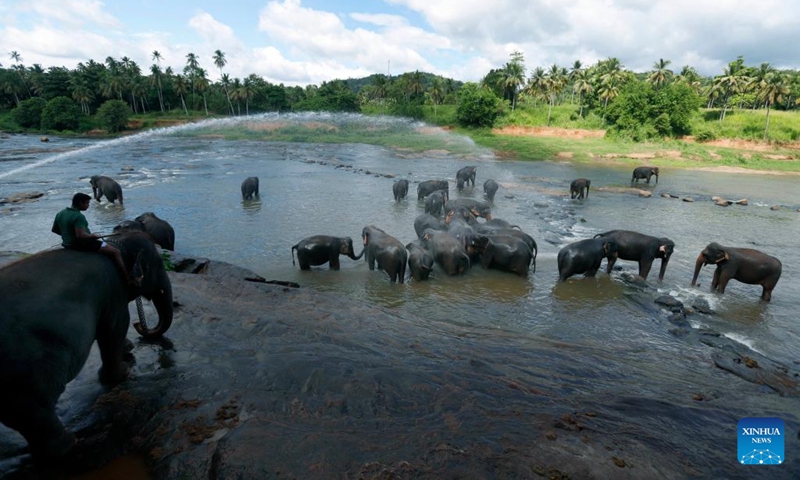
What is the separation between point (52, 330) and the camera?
12.3ft

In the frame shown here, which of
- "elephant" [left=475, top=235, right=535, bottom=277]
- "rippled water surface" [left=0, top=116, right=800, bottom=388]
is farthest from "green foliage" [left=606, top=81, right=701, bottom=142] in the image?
"elephant" [left=475, top=235, right=535, bottom=277]

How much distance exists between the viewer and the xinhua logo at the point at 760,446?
13.0 ft

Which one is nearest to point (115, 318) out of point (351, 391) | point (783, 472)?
point (351, 391)

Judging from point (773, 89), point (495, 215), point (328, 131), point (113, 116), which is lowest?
point (495, 215)

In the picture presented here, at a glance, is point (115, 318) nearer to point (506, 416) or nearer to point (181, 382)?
point (181, 382)

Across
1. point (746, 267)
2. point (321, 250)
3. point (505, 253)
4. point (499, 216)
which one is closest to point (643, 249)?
point (746, 267)

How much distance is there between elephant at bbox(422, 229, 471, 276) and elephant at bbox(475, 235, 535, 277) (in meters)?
0.59

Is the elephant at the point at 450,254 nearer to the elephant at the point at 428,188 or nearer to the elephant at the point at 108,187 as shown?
the elephant at the point at 428,188

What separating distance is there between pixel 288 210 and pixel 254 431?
1544 centimetres

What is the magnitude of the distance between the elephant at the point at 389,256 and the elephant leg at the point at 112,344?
6.23m

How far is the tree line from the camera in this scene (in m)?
52.1

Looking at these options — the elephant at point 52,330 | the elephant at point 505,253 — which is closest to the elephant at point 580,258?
the elephant at point 505,253

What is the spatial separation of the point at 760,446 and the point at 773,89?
62966mm

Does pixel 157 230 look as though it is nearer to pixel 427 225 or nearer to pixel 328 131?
pixel 427 225
